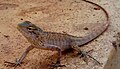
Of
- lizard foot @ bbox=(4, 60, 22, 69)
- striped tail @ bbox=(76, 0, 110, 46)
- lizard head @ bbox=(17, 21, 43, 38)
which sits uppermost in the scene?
lizard head @ bbox=(17, 21, 43, 38)

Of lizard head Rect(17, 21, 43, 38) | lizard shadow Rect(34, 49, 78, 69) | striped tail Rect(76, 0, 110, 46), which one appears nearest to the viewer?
lizard head Rect(17, 21, 43, 38)

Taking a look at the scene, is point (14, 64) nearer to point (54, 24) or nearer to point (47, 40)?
point (47, 40)

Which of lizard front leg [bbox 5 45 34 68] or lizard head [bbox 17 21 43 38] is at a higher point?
lizard head [bbox 17 21 43 38]

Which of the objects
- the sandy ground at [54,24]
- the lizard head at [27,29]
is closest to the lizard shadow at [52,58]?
the sandy ground at [54,24]

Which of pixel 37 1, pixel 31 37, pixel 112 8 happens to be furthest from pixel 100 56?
pixel 37 1

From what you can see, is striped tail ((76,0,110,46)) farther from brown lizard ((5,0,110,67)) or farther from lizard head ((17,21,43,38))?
lizard head ((17,21,43,38))

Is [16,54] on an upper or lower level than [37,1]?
lower

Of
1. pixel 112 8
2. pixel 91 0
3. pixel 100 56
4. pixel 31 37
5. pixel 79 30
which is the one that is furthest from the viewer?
pixel 91 0

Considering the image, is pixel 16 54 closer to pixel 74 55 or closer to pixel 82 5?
pixel 74 55

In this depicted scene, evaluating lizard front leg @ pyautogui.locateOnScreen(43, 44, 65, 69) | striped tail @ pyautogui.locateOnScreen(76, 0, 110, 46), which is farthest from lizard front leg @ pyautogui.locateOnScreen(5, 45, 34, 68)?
striped tail @ pyautogui.locateOnScreen(76, 0, 110, 46)
